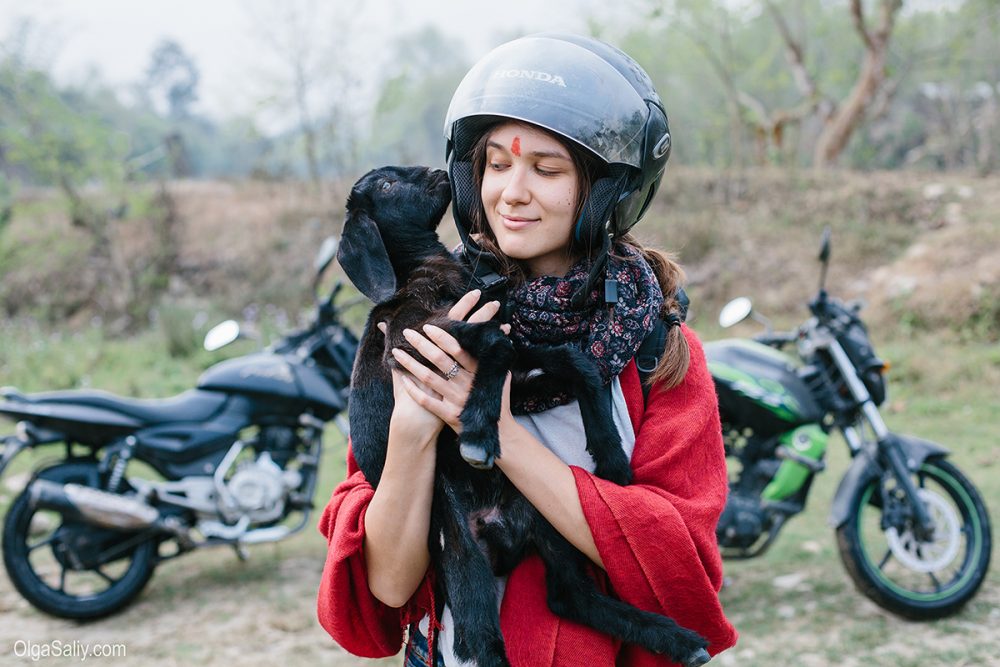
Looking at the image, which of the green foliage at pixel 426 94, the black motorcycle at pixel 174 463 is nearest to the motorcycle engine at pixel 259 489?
the black motorcycle at pixel 174 463

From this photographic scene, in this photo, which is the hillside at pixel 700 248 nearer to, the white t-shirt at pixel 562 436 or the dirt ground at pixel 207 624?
the dirt ground at pixel 207 624

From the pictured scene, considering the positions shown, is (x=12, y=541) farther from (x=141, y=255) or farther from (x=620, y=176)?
(x=141, y=255)

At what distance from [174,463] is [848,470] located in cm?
338

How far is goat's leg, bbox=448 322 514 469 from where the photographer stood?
5.38 ft

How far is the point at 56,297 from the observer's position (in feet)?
47.8

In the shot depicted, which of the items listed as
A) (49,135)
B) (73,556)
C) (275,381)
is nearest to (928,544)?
(275,381)

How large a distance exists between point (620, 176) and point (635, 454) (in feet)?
2.02

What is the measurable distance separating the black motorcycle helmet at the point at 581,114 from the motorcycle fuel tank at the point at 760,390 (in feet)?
→ 7.11

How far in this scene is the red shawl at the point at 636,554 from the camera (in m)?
1.58

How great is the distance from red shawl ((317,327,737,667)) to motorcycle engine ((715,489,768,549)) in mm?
2348

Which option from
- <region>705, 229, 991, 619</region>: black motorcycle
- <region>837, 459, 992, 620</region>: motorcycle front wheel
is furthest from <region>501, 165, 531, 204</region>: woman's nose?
<region>837, 459, 992, 620</region>: motorcycle front wheel

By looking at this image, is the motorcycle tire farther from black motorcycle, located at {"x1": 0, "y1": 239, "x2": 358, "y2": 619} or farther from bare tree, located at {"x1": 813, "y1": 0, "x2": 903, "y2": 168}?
bare tree, located at {"x1": 813, "y1": 0, "x2": 903, "y2": 168}

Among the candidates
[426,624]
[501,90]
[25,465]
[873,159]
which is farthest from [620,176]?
[873,159]

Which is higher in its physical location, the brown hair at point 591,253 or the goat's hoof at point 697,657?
the brown hair at point 591,253
